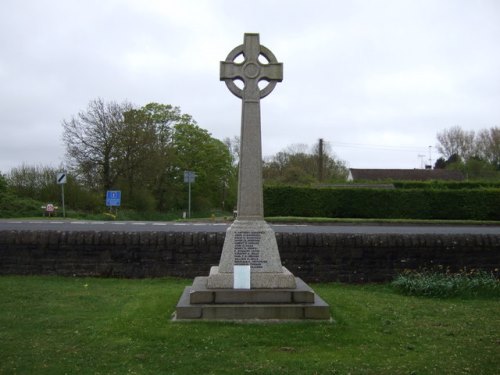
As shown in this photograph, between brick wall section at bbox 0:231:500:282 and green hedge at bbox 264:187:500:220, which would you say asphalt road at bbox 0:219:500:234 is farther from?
brick wall section at bbox 0:231:500:282

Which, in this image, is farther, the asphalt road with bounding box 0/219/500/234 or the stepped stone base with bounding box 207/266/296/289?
the asphalt road with bounding box 0/219/500/234

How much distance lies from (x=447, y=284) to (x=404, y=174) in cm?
5356

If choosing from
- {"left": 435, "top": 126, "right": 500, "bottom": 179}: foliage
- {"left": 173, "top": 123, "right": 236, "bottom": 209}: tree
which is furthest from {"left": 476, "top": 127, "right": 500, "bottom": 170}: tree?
{"left": 173, "top": 123, "right": 236, "bottom": 209}: tree

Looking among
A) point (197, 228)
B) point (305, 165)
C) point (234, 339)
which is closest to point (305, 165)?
point (305, 165)

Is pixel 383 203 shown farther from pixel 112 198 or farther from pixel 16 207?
pixel 16 207

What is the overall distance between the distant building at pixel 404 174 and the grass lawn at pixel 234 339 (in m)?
47.8

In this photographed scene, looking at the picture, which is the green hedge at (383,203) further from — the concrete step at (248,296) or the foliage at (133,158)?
the concrete step at (248,296)

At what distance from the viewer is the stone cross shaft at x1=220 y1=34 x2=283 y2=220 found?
23.1 feet

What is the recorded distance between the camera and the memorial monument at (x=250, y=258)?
6.32 meters

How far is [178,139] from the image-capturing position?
1588 inches

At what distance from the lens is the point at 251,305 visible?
251 inches

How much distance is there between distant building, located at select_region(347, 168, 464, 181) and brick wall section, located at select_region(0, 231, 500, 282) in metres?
44.6

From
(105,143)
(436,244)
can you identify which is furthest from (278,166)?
(436,244)

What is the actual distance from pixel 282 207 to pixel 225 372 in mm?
22963
